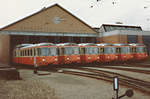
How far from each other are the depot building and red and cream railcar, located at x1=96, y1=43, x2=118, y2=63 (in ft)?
32.3

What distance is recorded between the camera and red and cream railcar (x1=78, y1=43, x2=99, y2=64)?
21406 mm

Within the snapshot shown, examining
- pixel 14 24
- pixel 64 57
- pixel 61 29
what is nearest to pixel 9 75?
pixel 64 57

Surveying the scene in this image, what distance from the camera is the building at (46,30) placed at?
105 feet

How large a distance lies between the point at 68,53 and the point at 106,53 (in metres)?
5.24

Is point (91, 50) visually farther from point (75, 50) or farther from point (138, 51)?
point (138, 51)

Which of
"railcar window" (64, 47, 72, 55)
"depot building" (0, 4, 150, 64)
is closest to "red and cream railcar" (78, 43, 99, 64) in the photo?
"railcar window" (64, 47, 72, 55)

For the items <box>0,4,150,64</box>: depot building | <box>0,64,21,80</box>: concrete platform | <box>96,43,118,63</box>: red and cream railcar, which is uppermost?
<box>0,4,150,64</box>: depot building

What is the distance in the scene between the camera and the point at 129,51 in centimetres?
2436

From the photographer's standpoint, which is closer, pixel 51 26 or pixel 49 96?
pixel 49 96

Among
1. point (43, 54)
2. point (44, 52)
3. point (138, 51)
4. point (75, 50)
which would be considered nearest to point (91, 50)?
point (75, 50)

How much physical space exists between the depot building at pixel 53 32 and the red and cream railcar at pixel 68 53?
44.5 feet

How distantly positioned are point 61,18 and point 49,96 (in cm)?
2914

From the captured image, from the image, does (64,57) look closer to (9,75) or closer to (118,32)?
(9,75)

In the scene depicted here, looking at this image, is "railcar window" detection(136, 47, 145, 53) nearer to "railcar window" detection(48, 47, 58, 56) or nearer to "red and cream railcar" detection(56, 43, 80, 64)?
"red and cream railcar" detection(56, 43, 80, 64)
